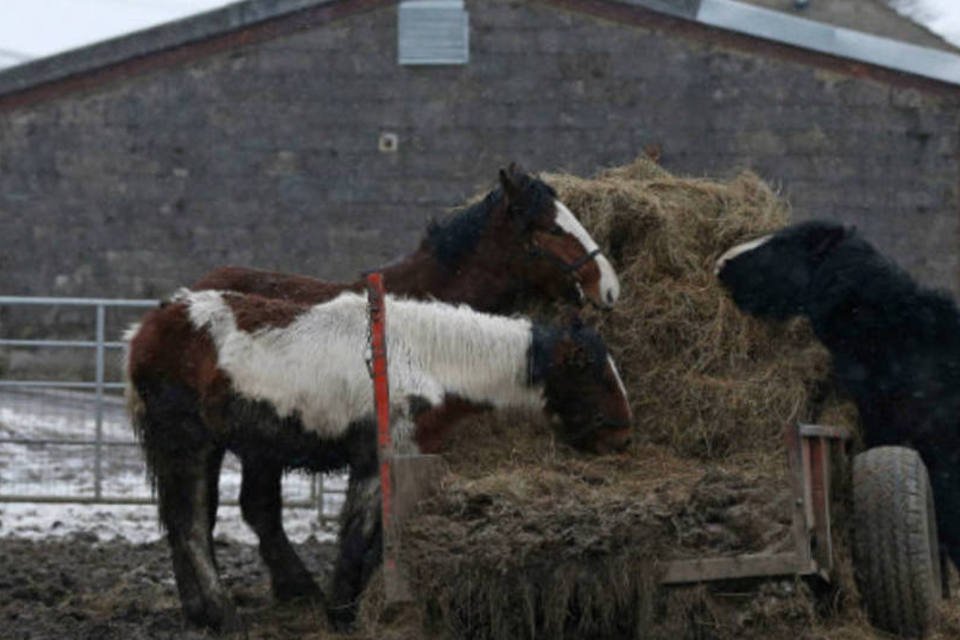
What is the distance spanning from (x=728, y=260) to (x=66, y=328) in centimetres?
1130

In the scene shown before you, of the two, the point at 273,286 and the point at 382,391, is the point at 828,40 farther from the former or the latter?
the point at 382,391

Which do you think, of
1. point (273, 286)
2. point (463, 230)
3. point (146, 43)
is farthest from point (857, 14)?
point (273, 286)

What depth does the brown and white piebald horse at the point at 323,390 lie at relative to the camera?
7.64 metres

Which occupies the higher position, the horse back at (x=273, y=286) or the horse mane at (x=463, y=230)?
the horse mane at (x=463, y=230)

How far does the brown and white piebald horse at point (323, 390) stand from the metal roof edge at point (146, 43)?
11204 millimetres

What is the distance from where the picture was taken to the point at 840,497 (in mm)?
7270

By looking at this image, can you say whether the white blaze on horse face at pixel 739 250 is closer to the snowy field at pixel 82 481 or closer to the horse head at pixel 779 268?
the horse head at pixel 779 268

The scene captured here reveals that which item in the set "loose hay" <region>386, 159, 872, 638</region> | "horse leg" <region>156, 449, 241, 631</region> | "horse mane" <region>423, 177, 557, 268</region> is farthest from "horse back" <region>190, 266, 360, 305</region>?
"loose hay" <region>386, 159, 872, 638</region>

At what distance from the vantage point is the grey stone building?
1880 centimetres

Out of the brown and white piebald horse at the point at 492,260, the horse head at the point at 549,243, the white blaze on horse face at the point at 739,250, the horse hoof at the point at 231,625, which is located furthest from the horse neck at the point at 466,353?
the horse hoof at the point at 231,625

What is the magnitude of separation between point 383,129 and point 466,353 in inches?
455

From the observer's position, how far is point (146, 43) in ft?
62.1

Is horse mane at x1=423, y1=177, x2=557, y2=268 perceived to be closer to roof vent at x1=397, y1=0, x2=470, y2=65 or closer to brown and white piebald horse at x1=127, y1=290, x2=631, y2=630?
brown and white piebald horse at x1=127, y1=290, x2=631, y2=630

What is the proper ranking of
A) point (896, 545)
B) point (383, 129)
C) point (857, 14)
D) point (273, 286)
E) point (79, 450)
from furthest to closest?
1. point (857, 14)
2. point (383, 129)
3. point (79, 450)
4. point (273, 286)
5. point (896, 545)
